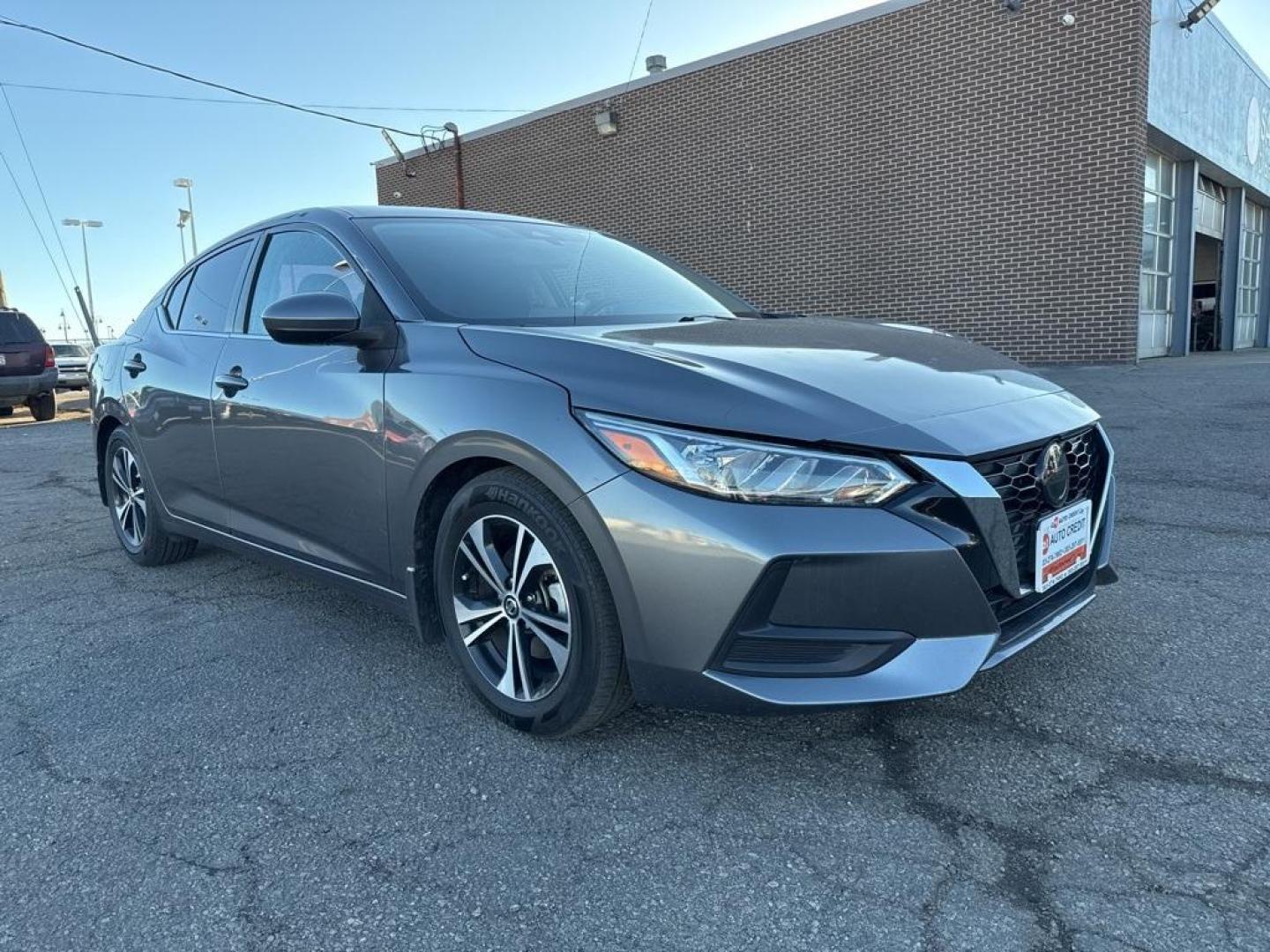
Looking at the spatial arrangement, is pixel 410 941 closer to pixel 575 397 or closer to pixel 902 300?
pixel 575 397

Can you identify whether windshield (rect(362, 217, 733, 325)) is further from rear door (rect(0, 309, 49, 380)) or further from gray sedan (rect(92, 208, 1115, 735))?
rear door (rect(0, 309, 49, 380))

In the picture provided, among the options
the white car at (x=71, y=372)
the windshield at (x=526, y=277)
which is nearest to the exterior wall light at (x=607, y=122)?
the white car at (x=71, y=372)

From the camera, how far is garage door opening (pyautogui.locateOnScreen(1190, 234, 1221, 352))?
1850 centimetres

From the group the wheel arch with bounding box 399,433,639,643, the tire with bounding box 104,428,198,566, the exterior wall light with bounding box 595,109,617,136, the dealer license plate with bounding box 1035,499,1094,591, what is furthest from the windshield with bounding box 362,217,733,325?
the exterior wall light with bounding box 595,109,617,136

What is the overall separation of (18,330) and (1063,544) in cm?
1483

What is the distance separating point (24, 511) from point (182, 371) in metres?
3.26

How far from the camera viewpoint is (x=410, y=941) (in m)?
1.75

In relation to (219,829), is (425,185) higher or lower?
higher

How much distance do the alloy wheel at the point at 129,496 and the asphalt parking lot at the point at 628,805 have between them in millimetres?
1087

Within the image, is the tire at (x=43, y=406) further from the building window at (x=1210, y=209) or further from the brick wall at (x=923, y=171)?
the building window at (x=1210, y=209)

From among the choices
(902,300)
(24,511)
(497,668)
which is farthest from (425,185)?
(497,668)

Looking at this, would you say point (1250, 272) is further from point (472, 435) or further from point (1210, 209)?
point (472, 435)

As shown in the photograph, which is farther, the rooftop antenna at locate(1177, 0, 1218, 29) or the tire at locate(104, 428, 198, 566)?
the rooftop antenna at locate(1177, 0, 1218, 29)

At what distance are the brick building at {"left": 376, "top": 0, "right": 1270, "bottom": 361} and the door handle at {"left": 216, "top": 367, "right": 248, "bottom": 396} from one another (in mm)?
Answer: 9840
